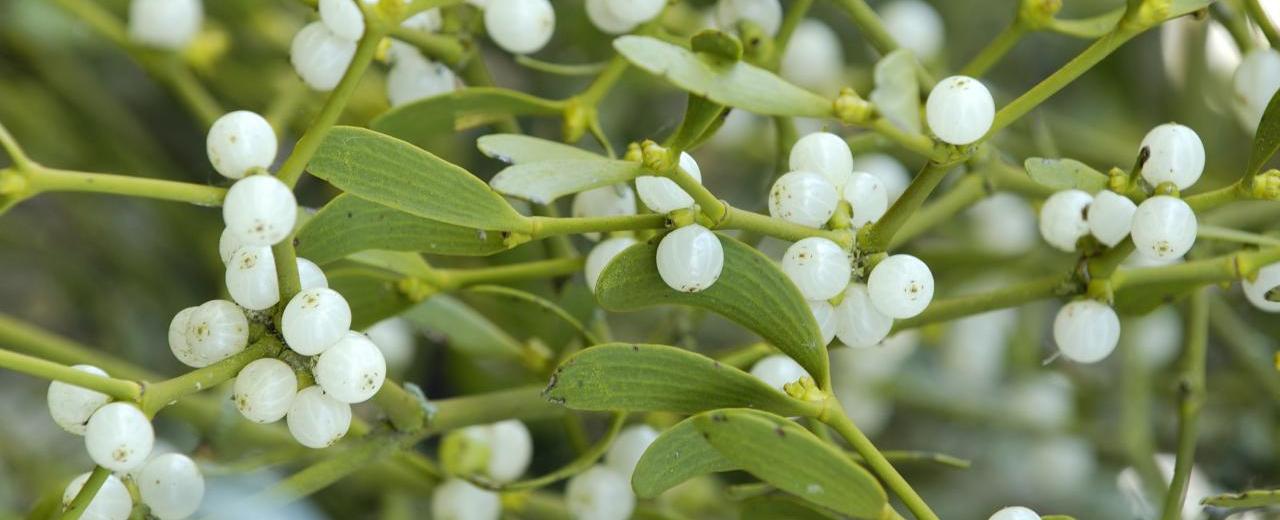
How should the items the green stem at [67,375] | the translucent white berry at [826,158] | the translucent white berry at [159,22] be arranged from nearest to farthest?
the green stem at [67,375], the translucent white berry at [826,158], the translucent white berry at [159,22]

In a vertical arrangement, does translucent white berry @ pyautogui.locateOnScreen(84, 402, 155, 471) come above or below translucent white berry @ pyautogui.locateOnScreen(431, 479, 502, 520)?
below

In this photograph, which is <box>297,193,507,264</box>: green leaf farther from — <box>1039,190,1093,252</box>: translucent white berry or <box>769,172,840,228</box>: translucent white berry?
<box>1039,190,1093,252</box>: translucent white berry

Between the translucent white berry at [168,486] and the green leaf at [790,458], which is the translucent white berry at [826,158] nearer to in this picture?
the green leaf at [790,458]

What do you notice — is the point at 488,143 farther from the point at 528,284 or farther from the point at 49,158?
the point at 49,158

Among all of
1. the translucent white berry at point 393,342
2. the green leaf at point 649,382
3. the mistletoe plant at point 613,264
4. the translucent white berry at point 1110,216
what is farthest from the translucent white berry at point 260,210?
the translucent white berry at point 393,342

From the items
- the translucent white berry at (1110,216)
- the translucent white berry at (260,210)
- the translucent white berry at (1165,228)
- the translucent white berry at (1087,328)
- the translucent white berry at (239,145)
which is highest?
the translucent white berry at (1110,216)

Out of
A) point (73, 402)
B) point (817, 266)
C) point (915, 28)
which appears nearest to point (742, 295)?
point (817, 266)

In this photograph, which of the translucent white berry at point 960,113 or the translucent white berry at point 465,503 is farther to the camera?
the translucent white berry at point 465,503

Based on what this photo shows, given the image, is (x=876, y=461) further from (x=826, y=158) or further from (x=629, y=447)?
(x=629, y=447)

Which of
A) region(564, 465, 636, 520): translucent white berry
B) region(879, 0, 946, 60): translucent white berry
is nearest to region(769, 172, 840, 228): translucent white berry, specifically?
region(564, 465, 636, 520): translucent white berry
